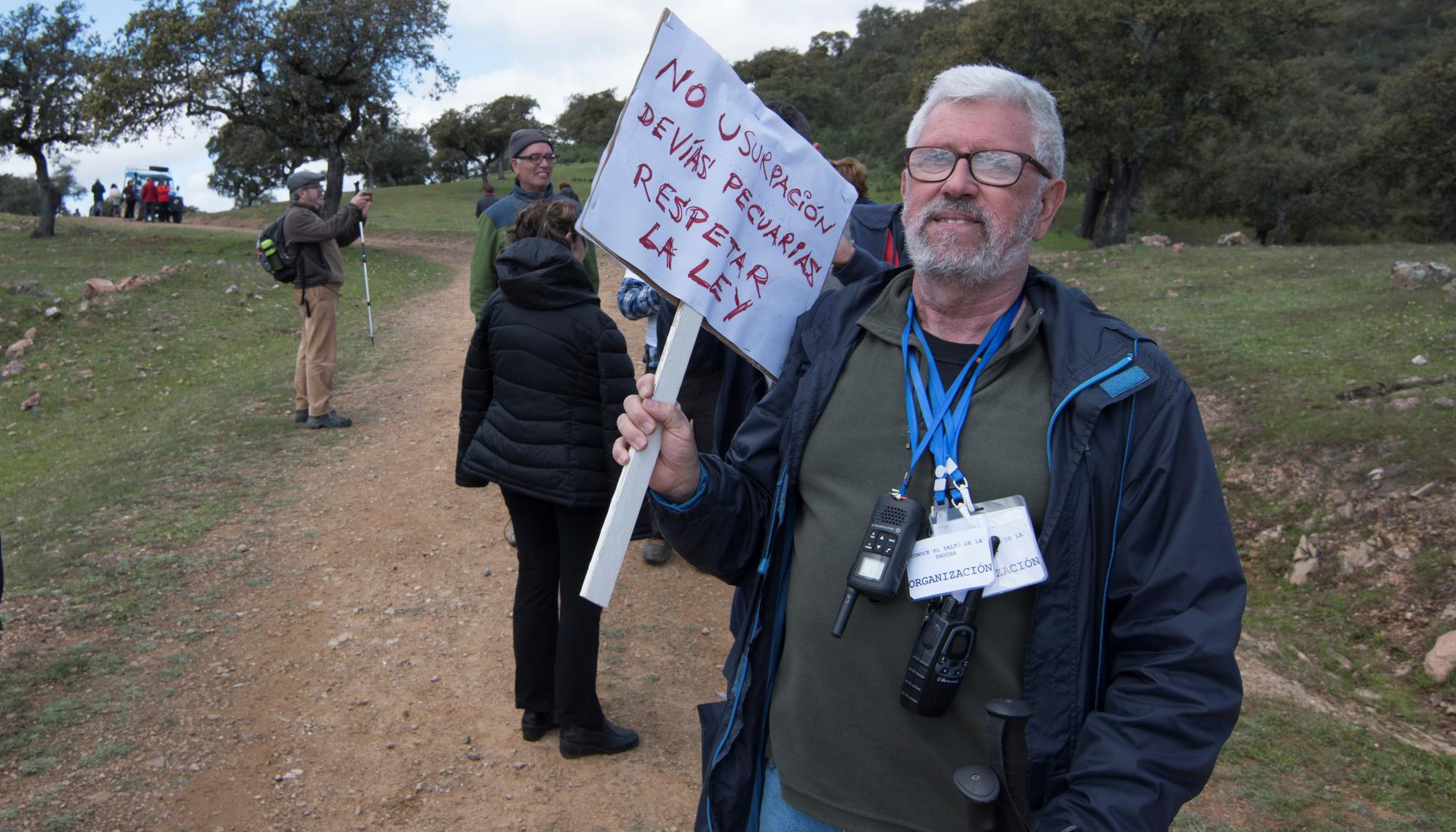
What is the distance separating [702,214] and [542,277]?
1909mm

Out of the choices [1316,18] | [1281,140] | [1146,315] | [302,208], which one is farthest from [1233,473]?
[1281,140]

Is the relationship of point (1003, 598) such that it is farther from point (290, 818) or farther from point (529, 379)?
point (290, 818)

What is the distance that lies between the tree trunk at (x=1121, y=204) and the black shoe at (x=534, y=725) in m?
28.2

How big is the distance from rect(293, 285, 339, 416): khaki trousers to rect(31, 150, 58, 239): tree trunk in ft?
79.5

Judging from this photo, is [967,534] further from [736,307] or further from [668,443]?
[736,307]

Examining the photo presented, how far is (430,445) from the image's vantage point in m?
8.71

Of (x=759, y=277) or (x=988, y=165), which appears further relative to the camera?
(x=759, y=277)

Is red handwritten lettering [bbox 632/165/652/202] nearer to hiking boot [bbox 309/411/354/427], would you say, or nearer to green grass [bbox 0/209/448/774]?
green grass [bbox 0/209/448/774]

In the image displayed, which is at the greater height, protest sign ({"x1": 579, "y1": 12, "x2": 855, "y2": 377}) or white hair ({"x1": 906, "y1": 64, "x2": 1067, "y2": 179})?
white hair ({"x1": 906, "y1": 64, "x2": 1067, "y2": 179})

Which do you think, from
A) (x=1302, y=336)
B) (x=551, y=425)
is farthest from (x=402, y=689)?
(x=1302, y=336)

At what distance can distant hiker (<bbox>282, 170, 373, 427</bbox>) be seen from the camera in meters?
8.44

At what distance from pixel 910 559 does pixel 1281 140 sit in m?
44.7

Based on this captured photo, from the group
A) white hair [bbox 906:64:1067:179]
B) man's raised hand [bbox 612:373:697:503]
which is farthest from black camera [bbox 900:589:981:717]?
white hair [bbox 906:64:1067:179]

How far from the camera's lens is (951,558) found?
6.13 feet
